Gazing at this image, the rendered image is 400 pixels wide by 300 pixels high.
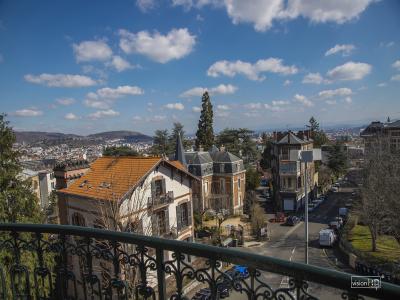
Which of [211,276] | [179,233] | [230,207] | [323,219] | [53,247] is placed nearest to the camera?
[211,276]

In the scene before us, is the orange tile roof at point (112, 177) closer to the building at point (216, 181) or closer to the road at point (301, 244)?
the road at point (301, 244)

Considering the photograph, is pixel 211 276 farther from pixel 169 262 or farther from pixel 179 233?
pixel 179 233

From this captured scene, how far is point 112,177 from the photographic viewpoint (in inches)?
679

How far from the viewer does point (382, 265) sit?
776 inches

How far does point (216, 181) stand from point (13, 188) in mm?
24577

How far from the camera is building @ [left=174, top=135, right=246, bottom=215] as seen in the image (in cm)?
3516

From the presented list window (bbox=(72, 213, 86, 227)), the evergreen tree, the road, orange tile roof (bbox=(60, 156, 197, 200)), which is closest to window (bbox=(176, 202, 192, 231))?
orange tile roof (bbox=(60, 156, 197, 200))

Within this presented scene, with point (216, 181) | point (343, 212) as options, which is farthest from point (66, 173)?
point (343, 212)

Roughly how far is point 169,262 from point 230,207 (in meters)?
33.6

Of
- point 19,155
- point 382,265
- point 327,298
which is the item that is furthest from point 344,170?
point 19,155

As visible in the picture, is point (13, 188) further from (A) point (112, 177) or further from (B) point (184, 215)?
(B) point (184, 215)

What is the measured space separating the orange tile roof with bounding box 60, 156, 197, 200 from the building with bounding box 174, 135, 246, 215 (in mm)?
16033
